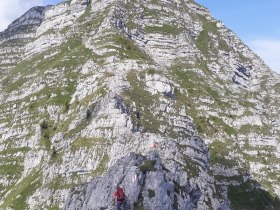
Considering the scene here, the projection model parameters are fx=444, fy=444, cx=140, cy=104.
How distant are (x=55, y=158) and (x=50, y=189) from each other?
13.7 meters

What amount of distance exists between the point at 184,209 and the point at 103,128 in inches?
2626

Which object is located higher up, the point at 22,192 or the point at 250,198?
the point at 250,198

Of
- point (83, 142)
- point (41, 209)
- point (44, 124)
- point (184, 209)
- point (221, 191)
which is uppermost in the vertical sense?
point (44, 124)

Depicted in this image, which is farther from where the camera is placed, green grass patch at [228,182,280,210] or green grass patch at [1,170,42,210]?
green grass patch at [228,182,280,210]

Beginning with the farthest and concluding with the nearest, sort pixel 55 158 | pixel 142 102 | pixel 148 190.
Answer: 1. pixel 142 102
2. pixel 55 158
3. pixel 148 190

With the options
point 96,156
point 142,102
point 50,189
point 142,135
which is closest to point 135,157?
point 142,135

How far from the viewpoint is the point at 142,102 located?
181m

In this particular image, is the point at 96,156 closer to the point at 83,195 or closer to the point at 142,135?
the point at 142,135

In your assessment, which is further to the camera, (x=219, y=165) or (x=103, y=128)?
(x=219, y=165)

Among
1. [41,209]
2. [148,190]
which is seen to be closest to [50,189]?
[41,209]

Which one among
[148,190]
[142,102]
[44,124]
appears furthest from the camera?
[44,124]

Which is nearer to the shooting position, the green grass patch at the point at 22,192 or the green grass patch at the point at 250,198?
the green grass patch at the point at 22,192

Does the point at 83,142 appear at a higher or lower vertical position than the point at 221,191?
higher

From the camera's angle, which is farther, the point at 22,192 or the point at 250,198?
the point at 250,198
